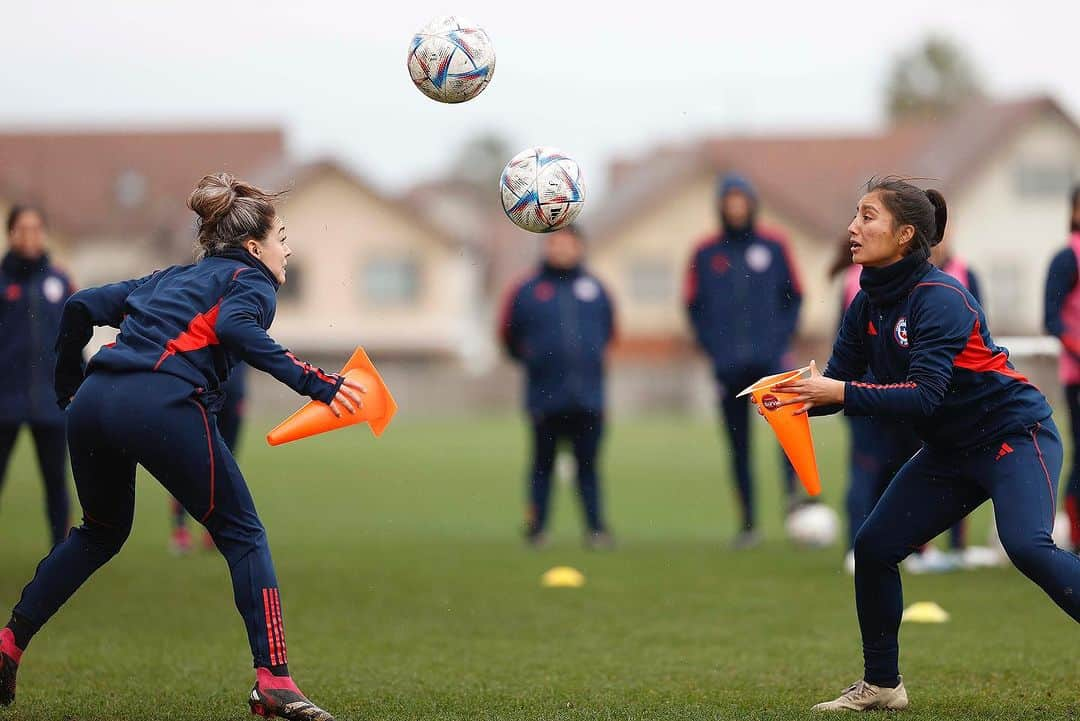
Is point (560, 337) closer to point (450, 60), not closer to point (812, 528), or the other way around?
point (812, 528)

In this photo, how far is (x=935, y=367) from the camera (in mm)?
5316

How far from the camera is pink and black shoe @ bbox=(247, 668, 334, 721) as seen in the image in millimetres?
5234

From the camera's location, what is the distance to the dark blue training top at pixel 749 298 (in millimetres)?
11391

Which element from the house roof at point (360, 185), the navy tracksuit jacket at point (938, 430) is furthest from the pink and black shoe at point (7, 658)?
the house roof at point (360, 185)

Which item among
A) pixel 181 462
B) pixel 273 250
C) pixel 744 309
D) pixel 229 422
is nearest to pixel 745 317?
pixel 744 309

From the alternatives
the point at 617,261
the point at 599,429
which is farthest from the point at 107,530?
the point at 617,261

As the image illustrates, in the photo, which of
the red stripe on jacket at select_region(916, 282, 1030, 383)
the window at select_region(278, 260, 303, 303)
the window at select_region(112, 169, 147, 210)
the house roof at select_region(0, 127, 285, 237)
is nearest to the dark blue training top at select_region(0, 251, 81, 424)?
the red stripe on jacket at select_region(916, 282, 1030, 383)

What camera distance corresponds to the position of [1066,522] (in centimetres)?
970

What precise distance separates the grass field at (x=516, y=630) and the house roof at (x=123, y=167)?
41.6 m

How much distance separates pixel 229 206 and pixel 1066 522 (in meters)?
6.45

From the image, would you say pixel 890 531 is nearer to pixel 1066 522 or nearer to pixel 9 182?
pixel 1066 522

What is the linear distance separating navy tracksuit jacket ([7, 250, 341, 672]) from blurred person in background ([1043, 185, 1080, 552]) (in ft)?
17.3

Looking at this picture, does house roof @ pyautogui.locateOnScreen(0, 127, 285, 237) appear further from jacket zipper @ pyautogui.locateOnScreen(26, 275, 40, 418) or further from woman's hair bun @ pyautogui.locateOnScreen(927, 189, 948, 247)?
woman's hair bun @ pyautogui.locateOnScreen(927, 189, 948, 247)

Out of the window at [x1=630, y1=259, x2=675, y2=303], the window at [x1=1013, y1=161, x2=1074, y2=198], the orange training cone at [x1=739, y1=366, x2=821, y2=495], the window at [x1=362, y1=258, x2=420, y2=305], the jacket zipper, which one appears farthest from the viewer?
the window at [x1=362, y1=258, x2=420, y2=305]
